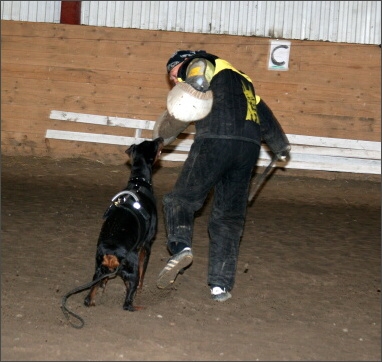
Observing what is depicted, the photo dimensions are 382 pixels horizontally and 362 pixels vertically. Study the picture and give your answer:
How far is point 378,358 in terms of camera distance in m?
4.40

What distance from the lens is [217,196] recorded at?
5.45 meters

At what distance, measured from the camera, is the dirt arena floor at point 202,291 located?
14.3 feet

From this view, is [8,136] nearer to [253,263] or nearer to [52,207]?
[52,207]

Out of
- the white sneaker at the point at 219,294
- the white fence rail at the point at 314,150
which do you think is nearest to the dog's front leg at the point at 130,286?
the white sneaker at the point at 219,294

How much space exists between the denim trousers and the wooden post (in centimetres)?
724

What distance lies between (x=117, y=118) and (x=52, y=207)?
12.0 feet

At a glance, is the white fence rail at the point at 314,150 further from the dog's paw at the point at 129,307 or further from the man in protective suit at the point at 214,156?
the dog's paw at the point at 129,307

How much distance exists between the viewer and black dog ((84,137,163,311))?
16.1 ft

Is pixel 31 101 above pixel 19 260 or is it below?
above

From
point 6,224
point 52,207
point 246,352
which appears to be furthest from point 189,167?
point 52,207

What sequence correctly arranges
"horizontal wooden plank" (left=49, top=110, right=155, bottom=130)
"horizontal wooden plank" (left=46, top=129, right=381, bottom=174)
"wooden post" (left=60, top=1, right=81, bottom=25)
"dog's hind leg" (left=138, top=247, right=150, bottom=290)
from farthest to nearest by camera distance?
1. "wooden post" (left=60, top=1, right=81, bottom=25)
2. "horizontal wooden plank" (left=49, top=110, right=155, bottom=130)
3. "horizontal wooden plank" (left=46, top=129, right=381, bottom=174)
4. "dog's hind leg" (left=138, top=247, right=150, bottom=290)

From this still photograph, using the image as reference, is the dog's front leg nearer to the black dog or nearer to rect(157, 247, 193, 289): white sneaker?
the black dog

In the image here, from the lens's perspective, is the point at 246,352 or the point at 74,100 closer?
the point at 246,352

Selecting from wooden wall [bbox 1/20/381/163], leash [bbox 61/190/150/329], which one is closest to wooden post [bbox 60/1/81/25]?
wooden wall [bbox 1/20/381/163]
